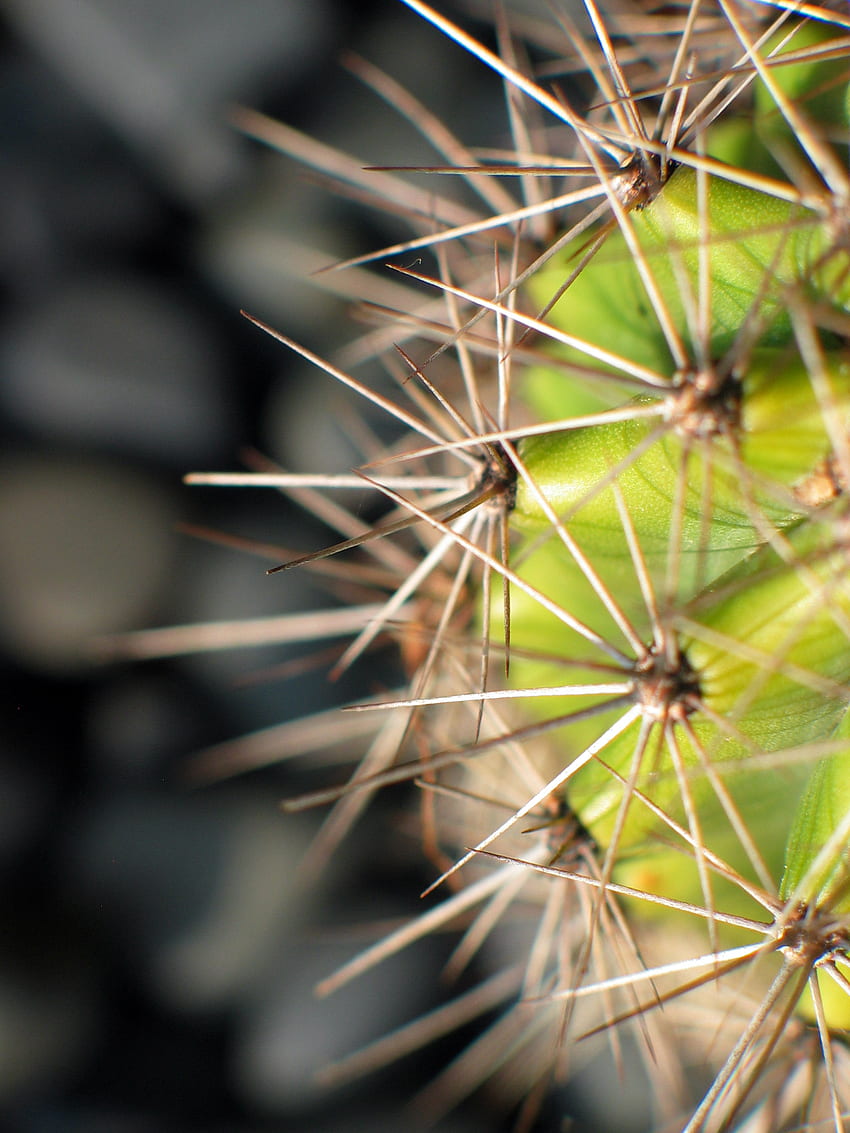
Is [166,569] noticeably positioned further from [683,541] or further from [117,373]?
[683,541]

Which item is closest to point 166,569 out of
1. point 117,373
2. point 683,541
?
point 117,373

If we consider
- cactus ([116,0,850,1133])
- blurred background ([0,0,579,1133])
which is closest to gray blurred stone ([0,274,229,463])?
blurred background ([0,0,579,1133])

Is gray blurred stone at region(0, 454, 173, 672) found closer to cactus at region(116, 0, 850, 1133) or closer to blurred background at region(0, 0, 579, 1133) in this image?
blurred background at region(0, 0, 579, 1133)

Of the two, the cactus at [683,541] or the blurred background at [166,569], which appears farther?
the blurred background at [166,569]

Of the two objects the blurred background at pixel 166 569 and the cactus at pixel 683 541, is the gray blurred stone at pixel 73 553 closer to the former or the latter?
the blurred background at pixel 166 569

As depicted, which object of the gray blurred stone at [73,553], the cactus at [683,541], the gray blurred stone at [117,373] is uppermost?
the gray blurred stone at [117,373]

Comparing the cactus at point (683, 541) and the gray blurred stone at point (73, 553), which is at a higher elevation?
the gray blurred stone at point (73, 553)

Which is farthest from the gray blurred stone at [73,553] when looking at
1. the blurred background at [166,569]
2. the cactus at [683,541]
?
the cactus at [683,541]
